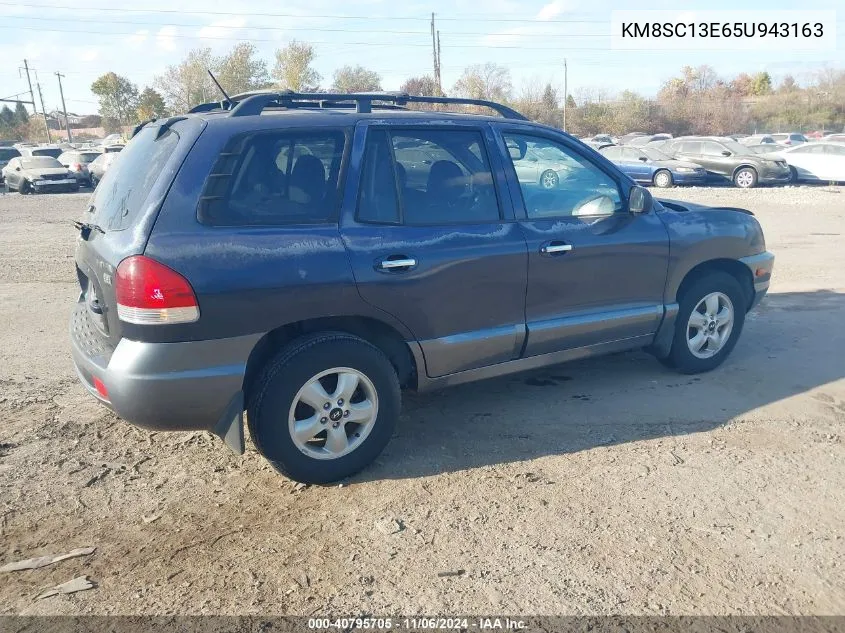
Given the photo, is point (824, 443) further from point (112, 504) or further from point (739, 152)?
point (739, 152)

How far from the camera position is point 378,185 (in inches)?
154

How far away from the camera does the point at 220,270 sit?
340cm

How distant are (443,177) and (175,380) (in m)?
1.84

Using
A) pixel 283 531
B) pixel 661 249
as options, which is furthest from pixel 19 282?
pixel 661 249

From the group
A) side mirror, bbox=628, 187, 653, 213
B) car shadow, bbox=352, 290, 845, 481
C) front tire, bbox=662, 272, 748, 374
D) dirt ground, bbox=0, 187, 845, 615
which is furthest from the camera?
front tire, bbox=662, 272, 748, 374

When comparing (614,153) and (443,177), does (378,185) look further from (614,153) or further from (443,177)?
(614,153)

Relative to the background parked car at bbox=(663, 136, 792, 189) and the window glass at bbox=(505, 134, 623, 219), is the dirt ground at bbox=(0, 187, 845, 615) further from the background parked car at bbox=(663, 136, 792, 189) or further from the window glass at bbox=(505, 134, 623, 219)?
the background parked car at bbox=(663, 136, 792, 189)

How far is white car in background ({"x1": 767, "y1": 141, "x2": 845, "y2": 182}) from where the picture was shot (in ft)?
72.5

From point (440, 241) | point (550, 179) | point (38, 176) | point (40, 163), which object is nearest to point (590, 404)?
point (550, 179)

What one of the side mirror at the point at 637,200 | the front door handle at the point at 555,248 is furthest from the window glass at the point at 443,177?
the side mirror at the point at 637,200

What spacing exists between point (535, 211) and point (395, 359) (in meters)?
1.25

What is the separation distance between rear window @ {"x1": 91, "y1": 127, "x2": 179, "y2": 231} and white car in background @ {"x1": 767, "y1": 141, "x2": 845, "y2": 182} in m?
22.8
